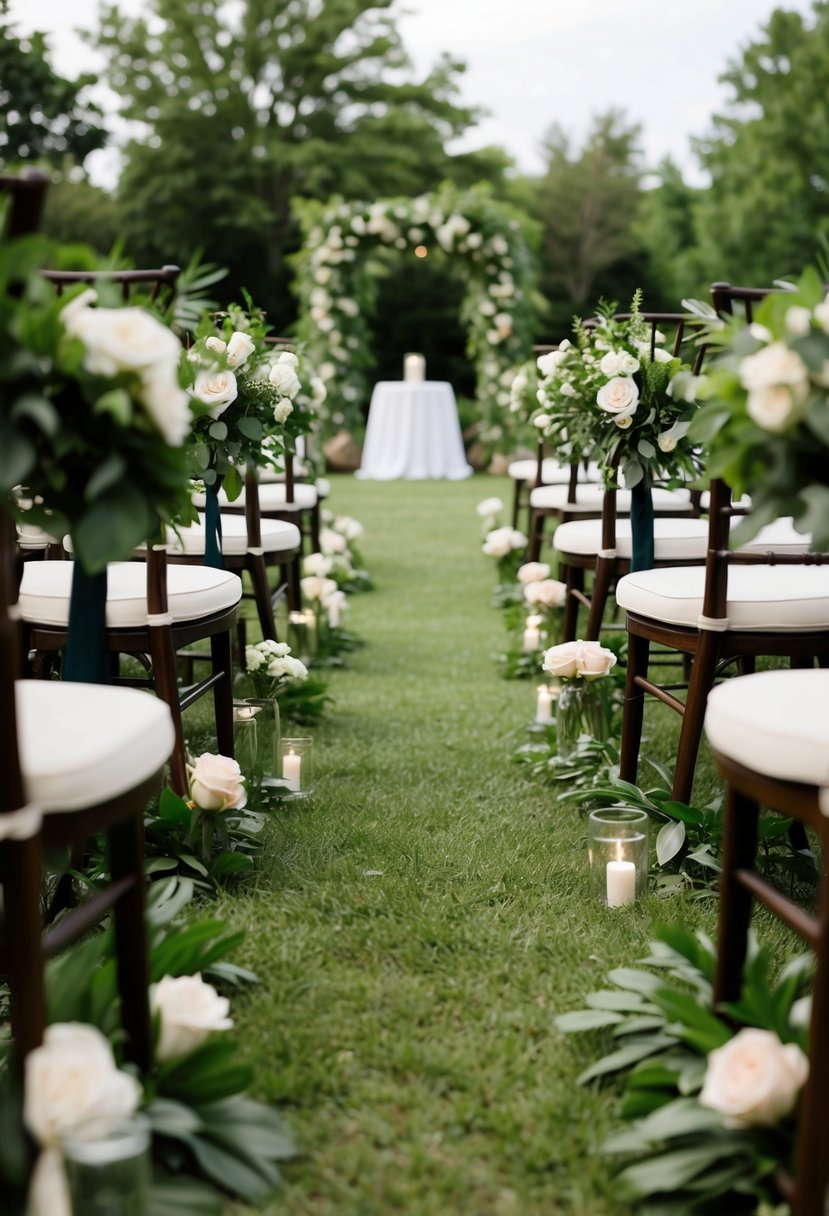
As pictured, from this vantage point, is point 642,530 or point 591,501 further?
point 591,501

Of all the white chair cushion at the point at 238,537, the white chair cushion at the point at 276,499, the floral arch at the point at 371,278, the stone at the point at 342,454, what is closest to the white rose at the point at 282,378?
the white chair cushion at the point at 238,537

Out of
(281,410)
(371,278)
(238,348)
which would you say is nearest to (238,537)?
(281,410)

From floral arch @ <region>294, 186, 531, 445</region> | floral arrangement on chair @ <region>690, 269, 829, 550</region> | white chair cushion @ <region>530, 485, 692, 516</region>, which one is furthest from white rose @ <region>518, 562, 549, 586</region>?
floral arch @ <region>294, 186, 531, 445</region>

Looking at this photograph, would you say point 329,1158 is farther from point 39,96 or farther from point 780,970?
point 39,96

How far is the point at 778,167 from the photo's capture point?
22125 millimetres

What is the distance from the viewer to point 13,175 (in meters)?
1.28

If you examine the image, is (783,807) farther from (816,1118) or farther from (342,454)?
(342,454)

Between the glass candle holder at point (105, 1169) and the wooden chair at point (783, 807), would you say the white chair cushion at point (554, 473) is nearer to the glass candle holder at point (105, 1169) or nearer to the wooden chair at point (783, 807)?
the wooden chair at point (783, 807)

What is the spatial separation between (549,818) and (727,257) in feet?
74.5

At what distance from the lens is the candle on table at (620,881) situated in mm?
2223

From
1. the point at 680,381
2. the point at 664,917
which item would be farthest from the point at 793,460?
the point at 664,917

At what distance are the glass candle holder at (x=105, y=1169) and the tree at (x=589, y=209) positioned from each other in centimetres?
2380

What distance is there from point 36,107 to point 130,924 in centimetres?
1187

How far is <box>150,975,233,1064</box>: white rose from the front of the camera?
4.89 ft
